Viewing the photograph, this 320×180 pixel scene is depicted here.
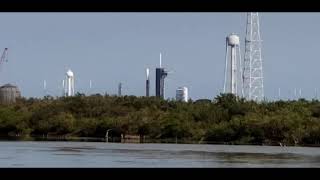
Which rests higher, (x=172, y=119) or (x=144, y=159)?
(x=172, y=119)

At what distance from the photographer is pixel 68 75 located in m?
73.7

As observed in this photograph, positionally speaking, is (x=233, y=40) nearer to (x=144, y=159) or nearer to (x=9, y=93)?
(x=9, y=93)

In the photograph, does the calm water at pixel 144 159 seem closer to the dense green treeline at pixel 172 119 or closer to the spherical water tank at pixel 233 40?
the dense green treeline at pixel 172 119

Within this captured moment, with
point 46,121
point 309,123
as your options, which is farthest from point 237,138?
point 46,121

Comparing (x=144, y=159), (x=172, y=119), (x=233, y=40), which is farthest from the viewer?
(x=233, y=40)

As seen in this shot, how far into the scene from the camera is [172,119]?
50.8 meters

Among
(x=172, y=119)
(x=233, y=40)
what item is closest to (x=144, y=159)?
(x=172, y=119)

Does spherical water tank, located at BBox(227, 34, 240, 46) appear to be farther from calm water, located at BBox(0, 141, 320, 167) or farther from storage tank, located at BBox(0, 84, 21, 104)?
calm water, located at BBox(0, 141, 320, 167)

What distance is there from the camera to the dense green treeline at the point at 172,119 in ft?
146

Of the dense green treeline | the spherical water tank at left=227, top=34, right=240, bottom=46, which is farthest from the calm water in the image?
the spherical water tank at left=227, top=34, right=240, bottom=46

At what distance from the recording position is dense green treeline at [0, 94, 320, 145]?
44500mm

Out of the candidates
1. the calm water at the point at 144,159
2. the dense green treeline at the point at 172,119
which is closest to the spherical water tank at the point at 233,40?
the dense green treeline at the point at 172,119
